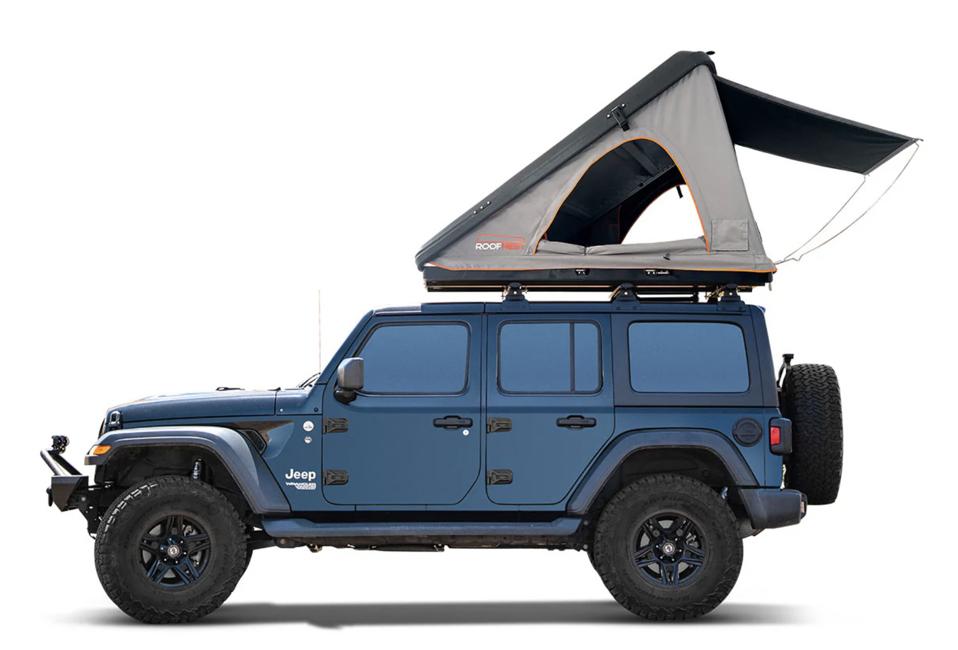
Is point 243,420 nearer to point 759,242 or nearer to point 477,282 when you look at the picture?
point 477,282

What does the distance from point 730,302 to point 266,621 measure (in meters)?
4.54

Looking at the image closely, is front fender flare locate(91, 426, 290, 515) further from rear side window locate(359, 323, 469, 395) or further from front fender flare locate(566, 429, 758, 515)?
front fender flare locate(566, 429, 758, 515)

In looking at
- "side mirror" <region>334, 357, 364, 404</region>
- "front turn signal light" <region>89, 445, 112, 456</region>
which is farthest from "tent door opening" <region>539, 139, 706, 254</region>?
"front turn signal light" <region>89, 445, 112, 456</region>

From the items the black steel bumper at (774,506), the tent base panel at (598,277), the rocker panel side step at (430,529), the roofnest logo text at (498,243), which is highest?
the roofnest logo text at (498,243)

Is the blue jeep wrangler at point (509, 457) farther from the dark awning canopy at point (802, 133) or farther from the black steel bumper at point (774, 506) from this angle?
the dark awning canopy at point (802, 133)

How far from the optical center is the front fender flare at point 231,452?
36.6ft

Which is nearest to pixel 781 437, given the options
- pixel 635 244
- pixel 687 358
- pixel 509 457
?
pixel 687 358

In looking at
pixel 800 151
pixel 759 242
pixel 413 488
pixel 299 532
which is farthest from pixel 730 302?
pixel 299 532

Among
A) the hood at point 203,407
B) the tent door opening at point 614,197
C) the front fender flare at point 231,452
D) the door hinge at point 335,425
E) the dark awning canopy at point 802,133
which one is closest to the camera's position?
the front fender flare at point 231,452

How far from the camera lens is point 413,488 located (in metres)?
11.2

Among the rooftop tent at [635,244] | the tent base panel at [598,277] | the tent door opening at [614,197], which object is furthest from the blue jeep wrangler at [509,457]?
the tent door opening at [614,197]

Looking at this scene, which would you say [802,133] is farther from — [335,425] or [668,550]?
[335,425]

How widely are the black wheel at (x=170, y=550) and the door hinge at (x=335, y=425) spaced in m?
0.99

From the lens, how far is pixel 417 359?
449 inches
